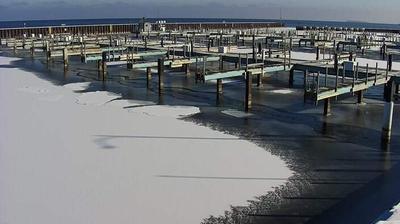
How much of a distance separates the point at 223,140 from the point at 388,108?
6399 mm

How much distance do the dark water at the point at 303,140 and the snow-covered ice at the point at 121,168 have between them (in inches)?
28.2

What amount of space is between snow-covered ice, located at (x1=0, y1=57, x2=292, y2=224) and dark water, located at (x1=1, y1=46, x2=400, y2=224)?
718 mm

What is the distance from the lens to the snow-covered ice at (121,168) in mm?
11312

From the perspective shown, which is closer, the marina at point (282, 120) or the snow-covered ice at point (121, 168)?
the snow-covered ice at point (121, 168)

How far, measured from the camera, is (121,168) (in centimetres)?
1402

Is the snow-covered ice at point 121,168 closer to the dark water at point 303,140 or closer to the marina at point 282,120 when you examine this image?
the marina at point 282,120

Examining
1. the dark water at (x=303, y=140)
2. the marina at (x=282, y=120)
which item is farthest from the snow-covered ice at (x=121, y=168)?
the dark water at (x=303, y=140)

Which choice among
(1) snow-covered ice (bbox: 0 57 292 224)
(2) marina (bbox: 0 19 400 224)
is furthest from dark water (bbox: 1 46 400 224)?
(1) snow-covered ice (bbox: 0 57 292 224)

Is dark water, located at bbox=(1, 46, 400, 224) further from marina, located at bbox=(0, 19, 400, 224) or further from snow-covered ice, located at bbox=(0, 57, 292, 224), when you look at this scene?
snow-covered ice, located at bbox=(0, 57, 292, 224)

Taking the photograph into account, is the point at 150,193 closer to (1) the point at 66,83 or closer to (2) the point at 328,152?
(2) the point at 328,152

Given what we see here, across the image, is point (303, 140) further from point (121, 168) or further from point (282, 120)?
point (121, 168)

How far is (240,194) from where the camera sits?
12289 millimetres

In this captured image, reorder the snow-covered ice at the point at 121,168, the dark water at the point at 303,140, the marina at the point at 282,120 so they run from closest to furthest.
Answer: the snow-covered ice at the point at 121,168
the dark water at the point at 303,140
the marina at the point at 282,120

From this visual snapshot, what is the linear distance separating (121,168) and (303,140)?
23.7 ft
